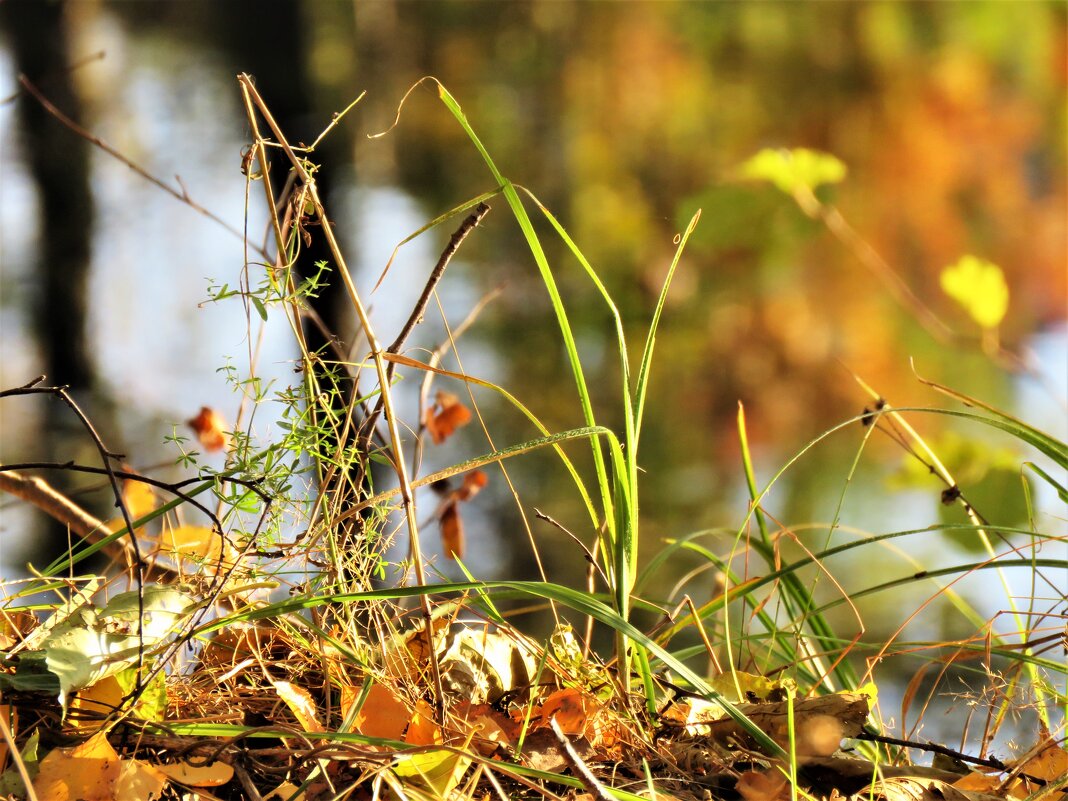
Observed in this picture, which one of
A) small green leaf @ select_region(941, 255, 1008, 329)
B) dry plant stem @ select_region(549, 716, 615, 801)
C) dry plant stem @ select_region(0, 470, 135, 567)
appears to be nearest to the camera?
dry plant stem @ select_region(549, 716, 615, 801)

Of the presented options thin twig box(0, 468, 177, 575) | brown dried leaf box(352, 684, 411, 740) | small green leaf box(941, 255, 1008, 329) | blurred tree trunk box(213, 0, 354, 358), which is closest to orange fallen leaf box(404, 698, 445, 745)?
brown dried leaf box(352, 684, 411, 740)

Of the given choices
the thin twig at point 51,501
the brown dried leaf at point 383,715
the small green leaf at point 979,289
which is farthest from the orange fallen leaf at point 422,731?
the small green leaf at point 979,289

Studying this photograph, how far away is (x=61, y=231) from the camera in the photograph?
166 centimetres

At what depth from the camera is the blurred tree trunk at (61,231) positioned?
1.63 metres

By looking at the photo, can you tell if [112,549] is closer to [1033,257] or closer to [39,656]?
[39,656]

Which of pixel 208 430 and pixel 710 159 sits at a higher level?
pixel 710 159

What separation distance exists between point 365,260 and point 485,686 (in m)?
1.50

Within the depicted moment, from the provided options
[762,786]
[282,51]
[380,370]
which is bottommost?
[762,786]

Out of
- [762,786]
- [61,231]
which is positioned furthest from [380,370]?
[61,231]

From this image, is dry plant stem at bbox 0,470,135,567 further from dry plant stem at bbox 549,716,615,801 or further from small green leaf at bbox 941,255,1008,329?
small green leaf at bbox 941,255,1008,329

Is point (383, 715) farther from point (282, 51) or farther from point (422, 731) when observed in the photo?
point (282, 51)

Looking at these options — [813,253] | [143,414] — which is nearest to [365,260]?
[143,414]

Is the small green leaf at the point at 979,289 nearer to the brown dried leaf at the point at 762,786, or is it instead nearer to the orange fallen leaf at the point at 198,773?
the brown dried leaf at the point at 762,786

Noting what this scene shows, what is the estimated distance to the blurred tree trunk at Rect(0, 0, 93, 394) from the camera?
1.63 meters
